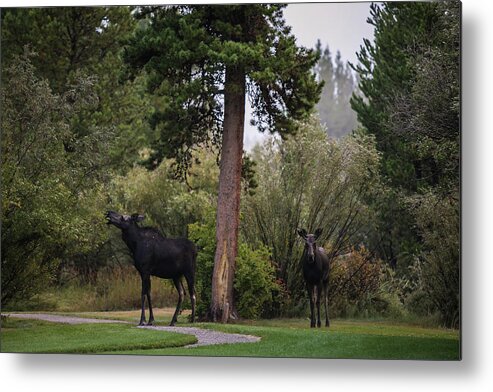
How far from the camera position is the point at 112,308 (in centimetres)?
1439

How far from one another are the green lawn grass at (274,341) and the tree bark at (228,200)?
0.50 meters

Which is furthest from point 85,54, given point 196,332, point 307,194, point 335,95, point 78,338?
point 196,332

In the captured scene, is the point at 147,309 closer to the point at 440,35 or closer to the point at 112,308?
the point at 112,308

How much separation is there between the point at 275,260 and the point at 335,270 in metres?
0.94

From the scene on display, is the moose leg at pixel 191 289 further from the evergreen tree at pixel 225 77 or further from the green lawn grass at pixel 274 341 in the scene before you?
the green lawn grass at pixel 274 341

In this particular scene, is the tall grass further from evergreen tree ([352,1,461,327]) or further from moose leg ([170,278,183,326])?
evergreen tree ([352,1,461,327])

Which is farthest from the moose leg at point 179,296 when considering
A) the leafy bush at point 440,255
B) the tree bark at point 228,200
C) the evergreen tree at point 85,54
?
the leafy bush at point 440,255

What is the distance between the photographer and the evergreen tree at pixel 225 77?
1382 centimetres

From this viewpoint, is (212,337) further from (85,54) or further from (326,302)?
(85,54)

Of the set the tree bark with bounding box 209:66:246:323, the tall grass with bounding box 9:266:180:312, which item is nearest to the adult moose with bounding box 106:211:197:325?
the tall grass with bounding box 9:266:180:312

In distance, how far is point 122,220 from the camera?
1453 cm

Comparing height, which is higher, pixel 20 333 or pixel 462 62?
pixel 462 62

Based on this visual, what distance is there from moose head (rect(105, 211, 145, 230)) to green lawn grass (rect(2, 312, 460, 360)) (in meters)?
1.48

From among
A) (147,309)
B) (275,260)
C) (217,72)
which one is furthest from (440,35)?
(147,309)
